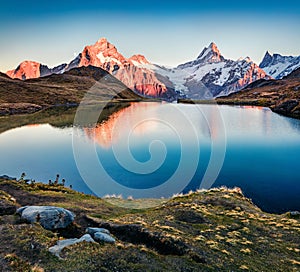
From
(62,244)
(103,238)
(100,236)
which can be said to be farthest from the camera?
(100,236)

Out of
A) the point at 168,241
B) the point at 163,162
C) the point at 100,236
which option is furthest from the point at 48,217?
the point at 163,162

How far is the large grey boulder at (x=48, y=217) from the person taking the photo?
19938mm

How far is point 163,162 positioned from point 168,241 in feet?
129

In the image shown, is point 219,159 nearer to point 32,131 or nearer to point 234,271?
point 234,271

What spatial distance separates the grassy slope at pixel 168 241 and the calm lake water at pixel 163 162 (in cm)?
1367

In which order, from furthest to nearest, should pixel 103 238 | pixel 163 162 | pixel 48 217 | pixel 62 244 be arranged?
pixel 163 162
pixel 48 217
pixel 103 238
pixel 62 244

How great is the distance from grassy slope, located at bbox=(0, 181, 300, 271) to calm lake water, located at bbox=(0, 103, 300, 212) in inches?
538

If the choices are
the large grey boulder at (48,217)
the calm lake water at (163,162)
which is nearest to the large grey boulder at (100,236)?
the large grey boulder at (48,217)

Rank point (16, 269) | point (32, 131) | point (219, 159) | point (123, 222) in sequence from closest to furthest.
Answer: point (16, 269) < point (123, 222) < point (219, 159) < point (32, 131)

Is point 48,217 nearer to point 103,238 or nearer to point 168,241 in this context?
point 103,238

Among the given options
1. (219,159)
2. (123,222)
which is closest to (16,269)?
(123,222)

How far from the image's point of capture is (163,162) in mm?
58438

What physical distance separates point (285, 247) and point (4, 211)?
76.6 feet

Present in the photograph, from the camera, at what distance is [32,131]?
102m
